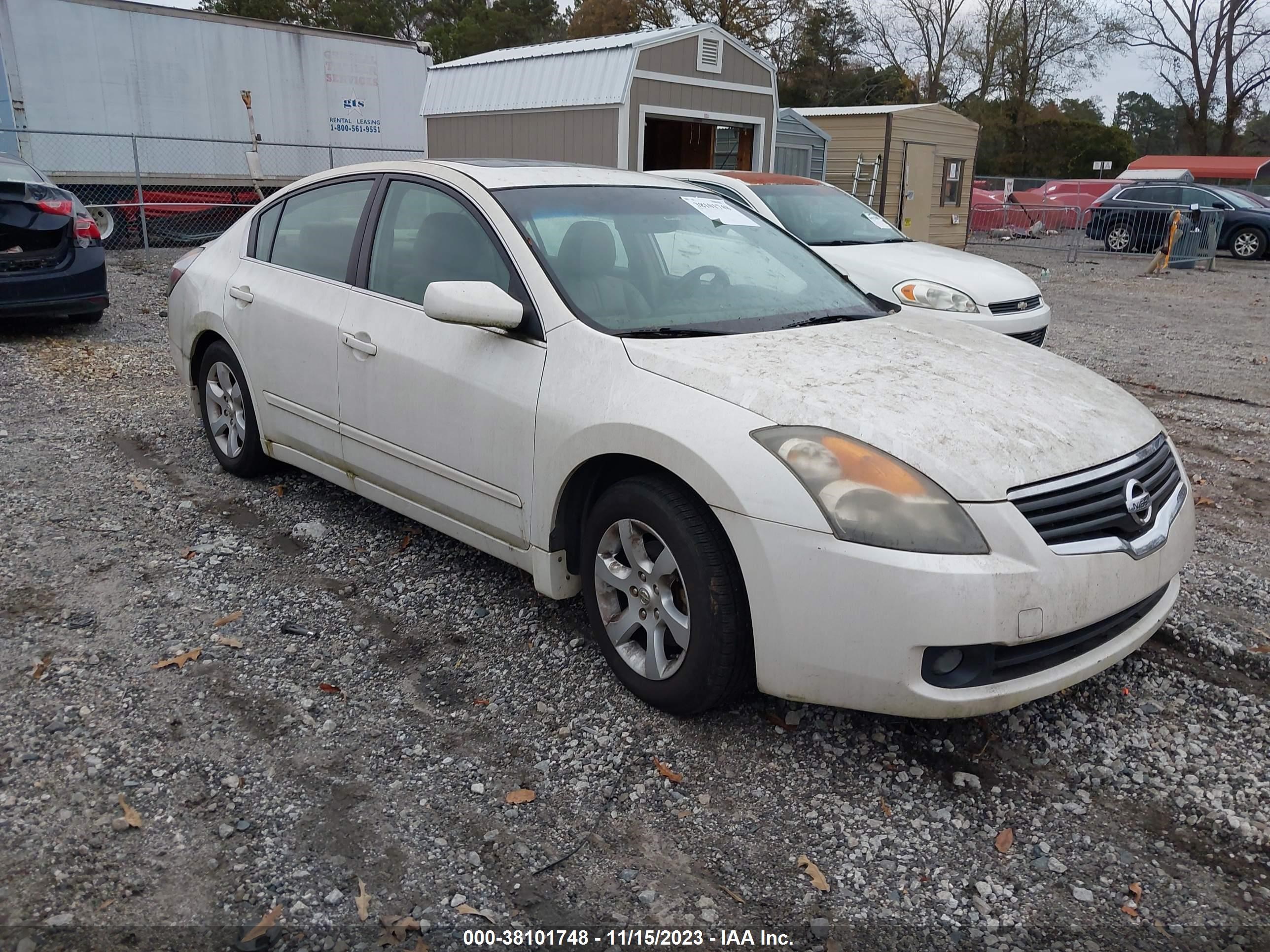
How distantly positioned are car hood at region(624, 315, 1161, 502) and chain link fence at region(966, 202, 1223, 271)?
1831cm

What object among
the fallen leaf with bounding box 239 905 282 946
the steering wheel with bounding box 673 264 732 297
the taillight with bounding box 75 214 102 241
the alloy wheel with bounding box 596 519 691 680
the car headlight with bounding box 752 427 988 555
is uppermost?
the steering wheel with bounding box 673 264 732 297

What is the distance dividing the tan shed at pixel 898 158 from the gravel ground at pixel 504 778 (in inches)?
743

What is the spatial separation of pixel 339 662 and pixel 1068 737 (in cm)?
243

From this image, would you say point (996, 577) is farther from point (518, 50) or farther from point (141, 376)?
point (518, 50)

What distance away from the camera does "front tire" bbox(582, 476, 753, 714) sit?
113 inches

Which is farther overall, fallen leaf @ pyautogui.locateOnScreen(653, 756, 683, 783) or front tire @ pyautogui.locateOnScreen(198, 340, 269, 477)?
front tire @ pyautogui.locateOnScreen(198, 340, 269, 477)

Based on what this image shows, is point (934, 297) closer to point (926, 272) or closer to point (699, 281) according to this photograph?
point (926, 272)

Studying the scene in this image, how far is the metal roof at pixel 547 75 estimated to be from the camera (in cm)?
1480

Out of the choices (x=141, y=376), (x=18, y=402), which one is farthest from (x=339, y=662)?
(x=141, y=376)

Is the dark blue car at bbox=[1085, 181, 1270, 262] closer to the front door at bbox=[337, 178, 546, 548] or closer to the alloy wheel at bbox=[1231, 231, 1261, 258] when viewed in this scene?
the alloy wheel at bbox=[1231, 231, 1261, 258]

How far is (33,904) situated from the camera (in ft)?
7.57

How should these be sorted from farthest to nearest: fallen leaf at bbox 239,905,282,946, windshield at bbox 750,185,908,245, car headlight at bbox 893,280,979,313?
windshield at bbox 750,185,908,245 → car headlight at bbox 893,280,979,313 → fallen leaf at bbox 239,905,282,946

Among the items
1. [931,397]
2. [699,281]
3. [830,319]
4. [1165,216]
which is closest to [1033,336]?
[830,319]

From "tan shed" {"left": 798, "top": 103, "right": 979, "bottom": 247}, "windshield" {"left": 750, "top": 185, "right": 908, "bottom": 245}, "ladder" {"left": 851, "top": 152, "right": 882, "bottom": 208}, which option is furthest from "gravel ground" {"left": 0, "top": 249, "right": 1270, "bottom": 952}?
"tan shed" {"left": 798, "top": 103, "right": 979, "bottom": 247}
